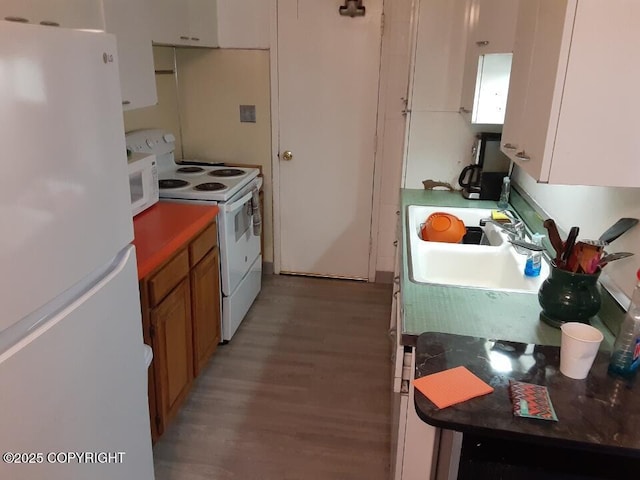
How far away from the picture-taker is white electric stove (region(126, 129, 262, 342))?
9.27 ft

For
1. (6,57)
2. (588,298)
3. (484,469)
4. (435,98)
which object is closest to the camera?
(6,57)

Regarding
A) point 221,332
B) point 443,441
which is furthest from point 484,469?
point 221,332

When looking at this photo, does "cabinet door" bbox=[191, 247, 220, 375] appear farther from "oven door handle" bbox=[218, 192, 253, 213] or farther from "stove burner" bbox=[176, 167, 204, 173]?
"stove burner" bbox=[176, 167, 204, 173]

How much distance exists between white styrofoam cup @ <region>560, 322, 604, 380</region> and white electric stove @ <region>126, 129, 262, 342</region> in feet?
6.41

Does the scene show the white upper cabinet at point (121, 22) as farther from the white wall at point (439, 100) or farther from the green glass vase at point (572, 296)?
the green glass vase at point (572, 296)

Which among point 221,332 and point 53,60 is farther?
point 221,332

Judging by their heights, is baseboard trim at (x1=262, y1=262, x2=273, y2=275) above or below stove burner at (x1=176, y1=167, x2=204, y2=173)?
below

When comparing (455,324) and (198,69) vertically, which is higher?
(198,69)

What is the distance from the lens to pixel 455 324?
1481 mm

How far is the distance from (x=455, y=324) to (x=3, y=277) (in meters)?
1.15

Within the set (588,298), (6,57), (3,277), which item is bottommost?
(588,298)

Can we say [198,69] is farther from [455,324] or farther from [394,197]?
[455,324]

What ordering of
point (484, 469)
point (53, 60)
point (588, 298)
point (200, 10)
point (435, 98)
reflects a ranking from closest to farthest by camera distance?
point (53, 60) → point (484, 469) → point (588, 298) → point (435, 98) → point (200, 10)

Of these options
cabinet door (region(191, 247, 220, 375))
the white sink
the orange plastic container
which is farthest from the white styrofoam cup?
cabinet door (region(191, 247, 220, 375))
